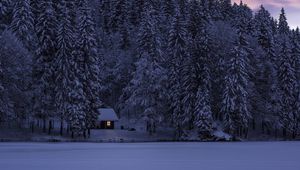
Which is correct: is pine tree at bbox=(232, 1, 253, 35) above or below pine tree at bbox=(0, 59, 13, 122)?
above

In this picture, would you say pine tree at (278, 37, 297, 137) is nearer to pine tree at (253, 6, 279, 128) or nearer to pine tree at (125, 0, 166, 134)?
pine tree at (253, 6, 279, 128)

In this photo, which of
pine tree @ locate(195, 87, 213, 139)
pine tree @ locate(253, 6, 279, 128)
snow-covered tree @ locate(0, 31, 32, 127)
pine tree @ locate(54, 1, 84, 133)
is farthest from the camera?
pine tree @ locate(253, 6, 279, 128)

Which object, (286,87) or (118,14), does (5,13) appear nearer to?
(286,87)

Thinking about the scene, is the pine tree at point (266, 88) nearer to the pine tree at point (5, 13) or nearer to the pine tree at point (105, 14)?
the pine tree at point (5, 13)

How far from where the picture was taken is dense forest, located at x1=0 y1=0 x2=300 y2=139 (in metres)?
57.0

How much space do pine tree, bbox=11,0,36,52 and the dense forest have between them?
15 centimetres

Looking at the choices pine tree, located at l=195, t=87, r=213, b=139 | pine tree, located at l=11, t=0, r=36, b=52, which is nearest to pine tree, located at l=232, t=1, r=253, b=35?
pine tree, located at l=195, t=87, r=213, b=139

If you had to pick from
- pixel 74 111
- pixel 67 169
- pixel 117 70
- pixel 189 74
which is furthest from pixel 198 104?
pixel 67 169

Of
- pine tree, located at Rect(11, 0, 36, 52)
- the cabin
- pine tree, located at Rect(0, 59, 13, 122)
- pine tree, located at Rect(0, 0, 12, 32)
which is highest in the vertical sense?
pine tree, located at Rect(0, 0, 12, 32)

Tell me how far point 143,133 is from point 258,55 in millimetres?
24390

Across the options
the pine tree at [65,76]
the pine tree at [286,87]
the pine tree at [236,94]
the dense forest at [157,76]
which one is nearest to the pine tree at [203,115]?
the dense forest at [157,76]

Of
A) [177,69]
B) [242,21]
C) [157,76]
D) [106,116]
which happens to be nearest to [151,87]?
[157,76]

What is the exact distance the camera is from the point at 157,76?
6378cm

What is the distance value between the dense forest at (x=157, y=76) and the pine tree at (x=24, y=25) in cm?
15
